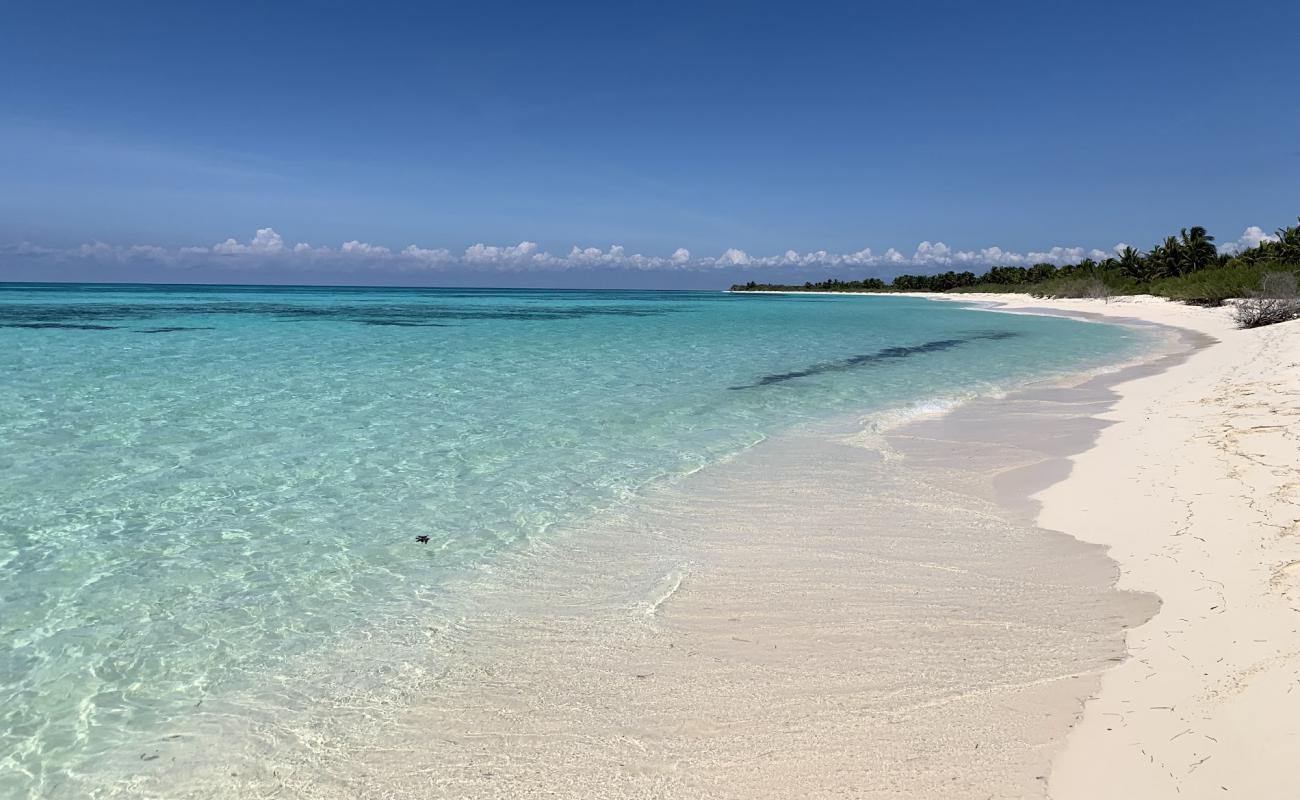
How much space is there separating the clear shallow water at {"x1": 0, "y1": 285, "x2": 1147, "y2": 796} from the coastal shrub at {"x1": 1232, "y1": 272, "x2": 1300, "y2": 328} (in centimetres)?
1723

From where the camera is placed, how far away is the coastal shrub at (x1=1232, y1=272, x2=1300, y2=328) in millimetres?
30562

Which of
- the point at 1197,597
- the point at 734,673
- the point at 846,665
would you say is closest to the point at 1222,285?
the point at 1197,597

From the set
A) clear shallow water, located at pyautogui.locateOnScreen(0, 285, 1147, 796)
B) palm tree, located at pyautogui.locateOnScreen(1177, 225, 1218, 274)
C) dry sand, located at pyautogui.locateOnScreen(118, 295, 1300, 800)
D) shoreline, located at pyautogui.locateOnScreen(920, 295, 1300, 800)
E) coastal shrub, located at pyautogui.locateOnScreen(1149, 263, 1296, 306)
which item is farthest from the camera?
palm tree, located at pyautogui.locateOnScreen(1177, 225, 1218, 274)

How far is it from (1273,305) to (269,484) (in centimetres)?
4014

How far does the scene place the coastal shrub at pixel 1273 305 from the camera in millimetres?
30562

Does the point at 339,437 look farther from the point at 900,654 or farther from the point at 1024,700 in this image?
the point at 1024,700

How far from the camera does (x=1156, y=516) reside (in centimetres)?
627

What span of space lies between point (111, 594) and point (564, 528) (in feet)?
11.6

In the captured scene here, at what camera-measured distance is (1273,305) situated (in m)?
31.3

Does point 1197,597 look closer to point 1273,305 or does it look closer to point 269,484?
point 269,484

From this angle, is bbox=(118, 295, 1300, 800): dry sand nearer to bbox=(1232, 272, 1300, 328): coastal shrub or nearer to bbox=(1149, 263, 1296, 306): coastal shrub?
bbox=(1232, 272, 1300, 328): coastal shrub

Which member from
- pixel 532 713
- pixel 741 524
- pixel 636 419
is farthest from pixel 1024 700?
pixel 636 419

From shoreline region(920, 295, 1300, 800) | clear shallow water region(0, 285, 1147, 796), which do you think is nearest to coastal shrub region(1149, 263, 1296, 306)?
clear shallow water region(0, 285, 1147, 796)

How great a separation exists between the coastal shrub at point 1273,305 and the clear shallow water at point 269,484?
56.5 feet
